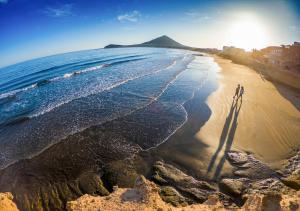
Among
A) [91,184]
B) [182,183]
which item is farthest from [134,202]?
[91,184]

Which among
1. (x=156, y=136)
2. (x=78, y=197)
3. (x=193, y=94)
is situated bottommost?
(x=78, y=197)

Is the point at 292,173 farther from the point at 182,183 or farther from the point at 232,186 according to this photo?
the point at 182,183

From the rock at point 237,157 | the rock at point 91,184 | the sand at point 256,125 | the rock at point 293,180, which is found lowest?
the rock at point 293,180

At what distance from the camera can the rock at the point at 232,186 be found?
6.14 meters

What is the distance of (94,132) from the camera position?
33.7ft

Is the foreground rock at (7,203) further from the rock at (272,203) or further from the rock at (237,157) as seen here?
Result: the rock at (237,157)

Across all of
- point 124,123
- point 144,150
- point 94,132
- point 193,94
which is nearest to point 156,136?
point 144,150

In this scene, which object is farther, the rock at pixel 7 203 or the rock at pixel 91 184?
the rock at pixel 91 184

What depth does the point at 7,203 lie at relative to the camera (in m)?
5.89

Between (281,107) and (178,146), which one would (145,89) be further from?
(281,107)

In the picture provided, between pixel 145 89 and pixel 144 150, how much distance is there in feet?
31.7

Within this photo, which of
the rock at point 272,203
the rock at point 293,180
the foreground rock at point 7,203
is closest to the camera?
the rock at point 272,203

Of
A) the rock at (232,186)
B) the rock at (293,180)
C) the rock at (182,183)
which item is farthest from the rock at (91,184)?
the rock at (293,180)

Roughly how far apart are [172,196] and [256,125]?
7.35 meters
